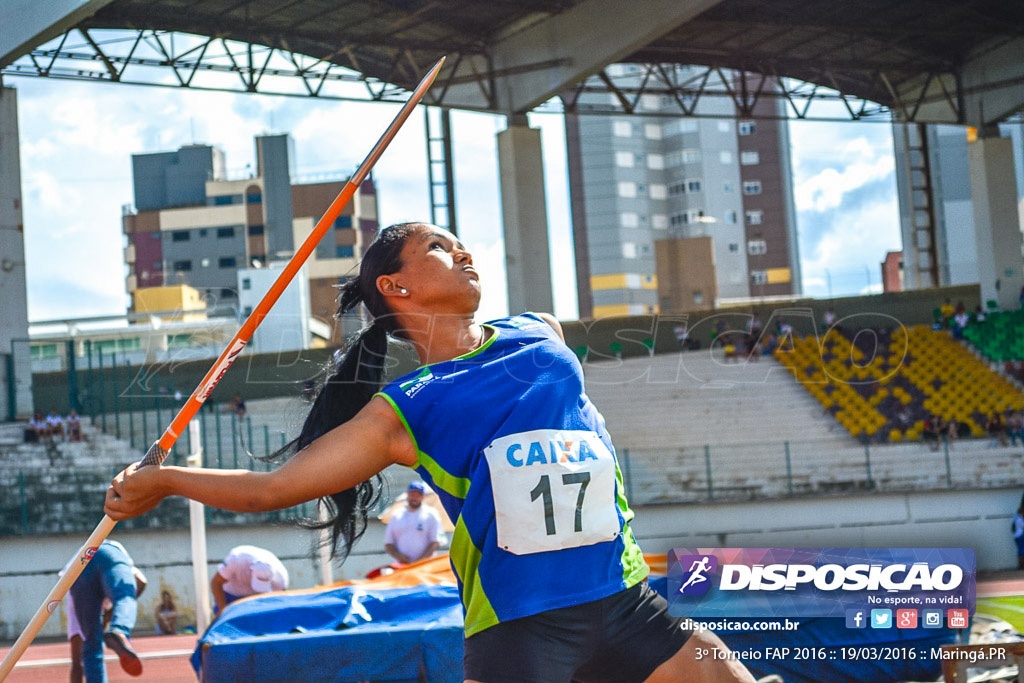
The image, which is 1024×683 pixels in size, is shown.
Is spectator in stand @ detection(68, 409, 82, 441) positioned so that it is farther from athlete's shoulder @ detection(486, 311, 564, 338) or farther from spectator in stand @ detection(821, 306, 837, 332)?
athlete's shoulder @ detection(486, 311, 564, 338)

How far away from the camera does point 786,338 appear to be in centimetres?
2011

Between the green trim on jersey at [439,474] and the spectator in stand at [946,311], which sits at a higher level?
the spectator in stand at [946,311]

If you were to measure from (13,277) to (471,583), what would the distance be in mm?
16301

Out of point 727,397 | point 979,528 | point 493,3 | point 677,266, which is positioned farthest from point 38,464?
point 677,266

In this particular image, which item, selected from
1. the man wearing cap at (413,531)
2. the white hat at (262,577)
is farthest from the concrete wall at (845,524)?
the white hat at (262,577)

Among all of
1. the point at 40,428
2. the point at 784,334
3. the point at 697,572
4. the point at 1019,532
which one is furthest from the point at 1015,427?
the point at 697,572

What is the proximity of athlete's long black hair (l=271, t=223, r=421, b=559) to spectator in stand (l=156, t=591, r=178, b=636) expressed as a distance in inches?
395

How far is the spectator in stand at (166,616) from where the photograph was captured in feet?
39.7

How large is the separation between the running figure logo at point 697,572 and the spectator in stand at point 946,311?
60.9ft

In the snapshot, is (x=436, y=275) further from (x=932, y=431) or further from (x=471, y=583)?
(x=932, y=431)

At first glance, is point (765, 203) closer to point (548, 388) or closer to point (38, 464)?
point (38, 464)

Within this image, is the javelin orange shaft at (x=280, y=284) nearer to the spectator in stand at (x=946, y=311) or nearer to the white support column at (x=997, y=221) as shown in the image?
the spectator in stand at (x=946, y=311)

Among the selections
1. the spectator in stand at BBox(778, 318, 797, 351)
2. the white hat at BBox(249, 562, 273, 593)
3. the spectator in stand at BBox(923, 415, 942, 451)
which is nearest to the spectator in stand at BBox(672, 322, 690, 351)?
the spectator in stand at BBox(778, 318, 797, 351)

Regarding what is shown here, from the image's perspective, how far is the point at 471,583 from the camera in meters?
2.44
